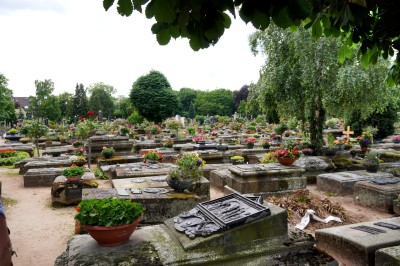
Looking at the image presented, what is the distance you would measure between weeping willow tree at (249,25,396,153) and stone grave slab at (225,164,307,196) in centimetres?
364

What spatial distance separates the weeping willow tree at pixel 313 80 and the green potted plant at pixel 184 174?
6.25 metres

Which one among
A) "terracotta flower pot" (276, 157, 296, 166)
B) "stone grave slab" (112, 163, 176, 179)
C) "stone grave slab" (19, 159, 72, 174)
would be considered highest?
"terracotta flower pot" (276, 157, 296, 166)

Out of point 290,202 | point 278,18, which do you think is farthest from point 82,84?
point 278,18

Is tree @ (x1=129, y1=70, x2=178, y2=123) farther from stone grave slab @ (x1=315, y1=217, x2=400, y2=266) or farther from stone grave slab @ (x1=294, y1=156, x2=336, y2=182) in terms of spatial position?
stone grave slab @ (x1=315, y1=217, x2=400, y2=266)

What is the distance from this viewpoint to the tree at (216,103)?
75.8 meters

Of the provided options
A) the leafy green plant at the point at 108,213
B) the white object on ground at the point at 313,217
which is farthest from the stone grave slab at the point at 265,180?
the leafy green plant at the point at 108,213

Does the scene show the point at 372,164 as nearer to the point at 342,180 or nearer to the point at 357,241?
the point at 342,180

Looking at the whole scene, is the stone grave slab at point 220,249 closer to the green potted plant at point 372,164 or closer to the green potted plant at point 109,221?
the green potted plant at point 109,221

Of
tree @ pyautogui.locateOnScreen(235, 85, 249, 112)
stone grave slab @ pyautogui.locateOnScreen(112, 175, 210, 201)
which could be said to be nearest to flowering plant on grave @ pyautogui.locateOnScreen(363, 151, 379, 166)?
stone grave slab @ pyautogui.locateOnScreen(112, 175, 210, 201)

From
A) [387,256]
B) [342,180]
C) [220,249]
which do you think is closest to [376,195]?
[342,180]

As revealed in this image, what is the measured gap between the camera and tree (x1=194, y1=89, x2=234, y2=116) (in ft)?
249

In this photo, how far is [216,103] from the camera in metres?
77.6

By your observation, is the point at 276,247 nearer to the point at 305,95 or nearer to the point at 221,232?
the point at 221,232

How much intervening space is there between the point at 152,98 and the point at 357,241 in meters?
37.3
